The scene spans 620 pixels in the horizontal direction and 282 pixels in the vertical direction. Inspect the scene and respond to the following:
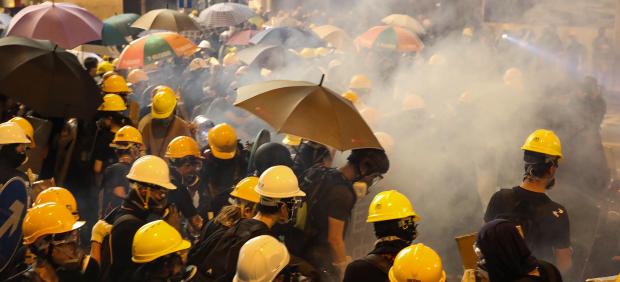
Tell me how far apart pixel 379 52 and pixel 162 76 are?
9.42 feet

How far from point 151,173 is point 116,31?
746 cm

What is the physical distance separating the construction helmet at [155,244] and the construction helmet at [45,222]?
1.40 ft

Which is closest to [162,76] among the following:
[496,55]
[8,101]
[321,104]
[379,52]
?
[379,52]

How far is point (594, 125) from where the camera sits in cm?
823

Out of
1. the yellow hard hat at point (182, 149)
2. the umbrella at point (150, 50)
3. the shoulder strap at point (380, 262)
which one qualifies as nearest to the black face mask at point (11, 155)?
the yellow hard hat at point (182, 149)

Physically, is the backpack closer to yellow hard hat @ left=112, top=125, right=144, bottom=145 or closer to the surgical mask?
the surgical mask

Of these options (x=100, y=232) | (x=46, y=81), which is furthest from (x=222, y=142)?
(x=100, y=232)

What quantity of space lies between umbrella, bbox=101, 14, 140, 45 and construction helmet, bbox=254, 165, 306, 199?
25.1ft

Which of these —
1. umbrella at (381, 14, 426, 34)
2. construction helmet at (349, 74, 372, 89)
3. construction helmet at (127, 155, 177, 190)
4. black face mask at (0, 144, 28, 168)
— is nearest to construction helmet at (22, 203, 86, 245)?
construction helmet at (127, 155, 177, 190)

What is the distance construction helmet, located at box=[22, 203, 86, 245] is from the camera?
4555 millimetres

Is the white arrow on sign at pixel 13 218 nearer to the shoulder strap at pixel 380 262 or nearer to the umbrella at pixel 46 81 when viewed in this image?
the shoulder strap at pixel 380 262

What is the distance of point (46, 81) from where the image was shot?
6.92m

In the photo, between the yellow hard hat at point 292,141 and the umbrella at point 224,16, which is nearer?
the yellow hard hat at point 292,141

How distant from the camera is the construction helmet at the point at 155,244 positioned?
14.3 ft
